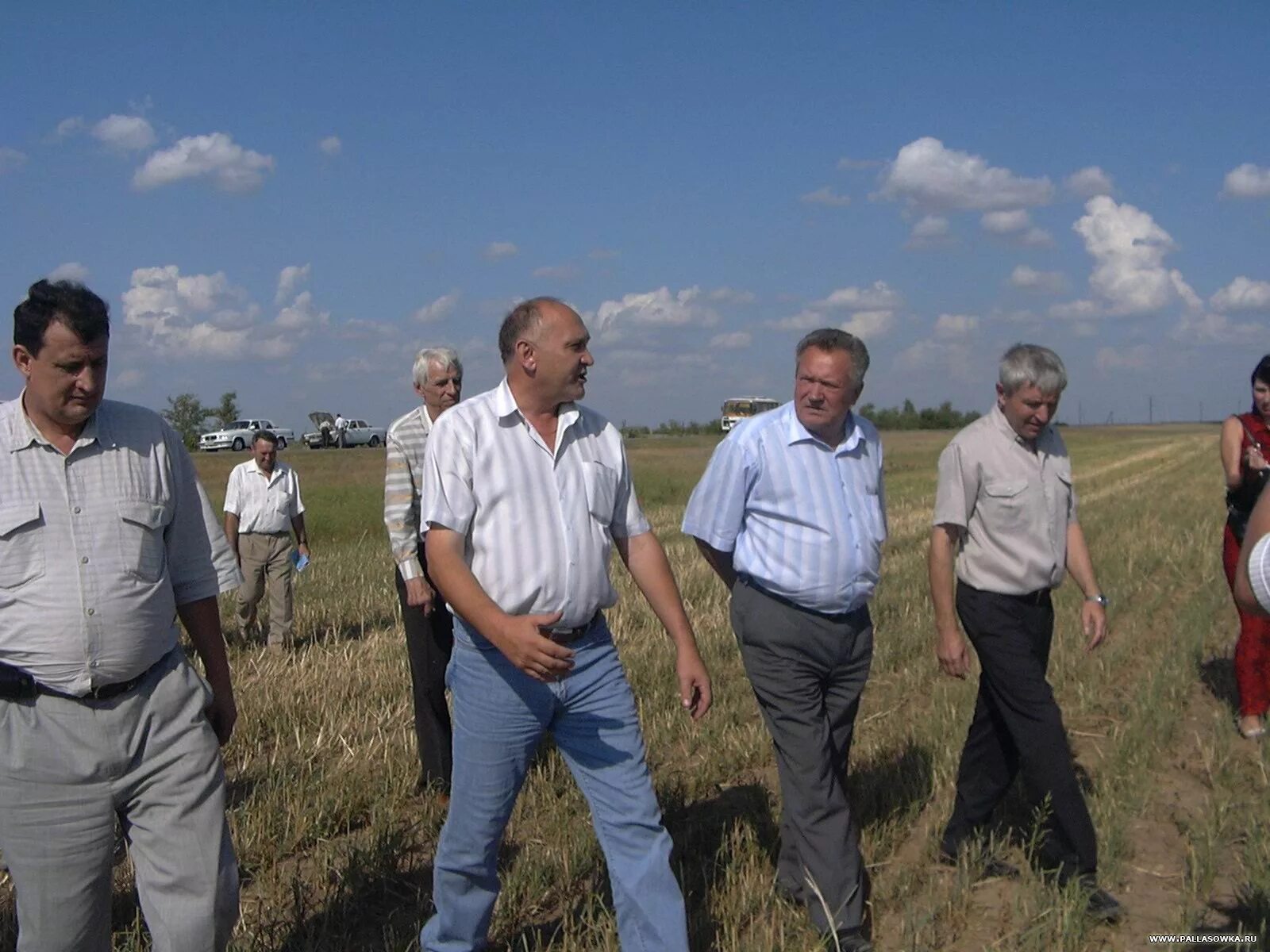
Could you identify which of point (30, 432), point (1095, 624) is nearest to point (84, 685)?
point (30, 432)

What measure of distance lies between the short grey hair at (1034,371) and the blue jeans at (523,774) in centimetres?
206

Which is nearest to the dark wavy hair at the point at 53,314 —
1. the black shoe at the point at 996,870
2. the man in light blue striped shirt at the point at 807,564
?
the man in light blue striped shirt at the point at 807,564

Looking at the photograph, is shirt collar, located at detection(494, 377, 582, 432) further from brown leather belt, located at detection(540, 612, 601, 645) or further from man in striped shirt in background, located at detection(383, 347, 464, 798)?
man in striped shirt in background, located at detection(383, 347, 464, 798)

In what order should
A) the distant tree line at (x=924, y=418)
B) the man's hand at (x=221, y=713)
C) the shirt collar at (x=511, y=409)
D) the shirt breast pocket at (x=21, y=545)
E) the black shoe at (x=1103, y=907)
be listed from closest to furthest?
1. the shirt breast pocket at (x=21, y=545)
2. the man's hand at (x=221, y=713)
3. the shirt collar at (x=511, y=409)
4. the black shoe at (x=1103, y=907)
5. the distant tree line at (x=924, y=418)

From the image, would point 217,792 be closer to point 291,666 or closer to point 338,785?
point 338,785

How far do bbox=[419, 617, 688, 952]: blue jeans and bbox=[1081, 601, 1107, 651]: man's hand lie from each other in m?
2.31

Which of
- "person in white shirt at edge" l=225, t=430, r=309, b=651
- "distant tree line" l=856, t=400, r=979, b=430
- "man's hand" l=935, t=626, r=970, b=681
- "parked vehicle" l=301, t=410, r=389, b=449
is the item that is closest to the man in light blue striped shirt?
"man's hand" l=935, t=626, r=970, b=681

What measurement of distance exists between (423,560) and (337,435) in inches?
2170

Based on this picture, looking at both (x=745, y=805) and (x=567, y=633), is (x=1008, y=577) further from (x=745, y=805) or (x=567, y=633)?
(x=567, y=633)

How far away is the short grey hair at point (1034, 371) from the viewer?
4777 mm

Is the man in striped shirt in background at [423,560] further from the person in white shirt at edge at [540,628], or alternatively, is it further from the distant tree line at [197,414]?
the distant tree line at [197,414]

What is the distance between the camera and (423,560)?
578 cm

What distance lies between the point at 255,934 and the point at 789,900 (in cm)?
186

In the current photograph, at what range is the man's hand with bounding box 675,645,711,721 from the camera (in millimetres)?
3883
